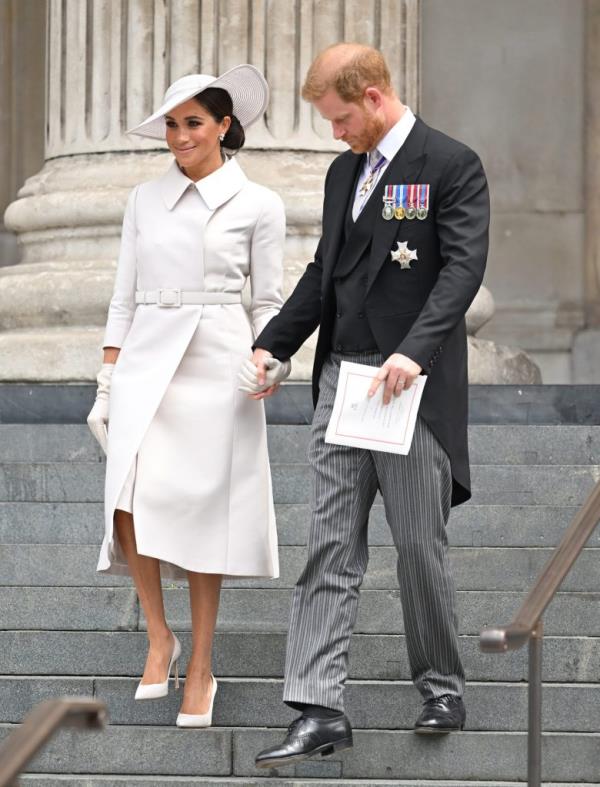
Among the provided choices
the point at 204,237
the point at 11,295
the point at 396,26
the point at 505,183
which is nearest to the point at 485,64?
the point at 505,183

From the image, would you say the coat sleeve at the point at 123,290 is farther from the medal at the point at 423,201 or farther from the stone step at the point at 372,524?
the stone step at the point at 372,524

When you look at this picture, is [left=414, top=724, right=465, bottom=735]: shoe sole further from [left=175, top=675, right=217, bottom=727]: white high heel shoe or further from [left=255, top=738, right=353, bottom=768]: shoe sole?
[left=175, top=675, right=217, bottom=727]: white high heel shoe

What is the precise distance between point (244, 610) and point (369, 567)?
55 centimetres

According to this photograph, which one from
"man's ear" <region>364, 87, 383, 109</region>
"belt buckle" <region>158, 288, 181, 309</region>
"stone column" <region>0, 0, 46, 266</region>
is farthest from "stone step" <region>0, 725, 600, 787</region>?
"stone column" <region>0, 0, 46, 266</region>

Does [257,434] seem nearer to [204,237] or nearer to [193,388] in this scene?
[193,388]

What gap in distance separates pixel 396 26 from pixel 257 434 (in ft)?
14.8

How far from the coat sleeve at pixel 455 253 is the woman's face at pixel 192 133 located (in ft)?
2.73

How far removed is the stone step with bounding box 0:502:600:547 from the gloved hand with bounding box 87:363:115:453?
4.30 feet

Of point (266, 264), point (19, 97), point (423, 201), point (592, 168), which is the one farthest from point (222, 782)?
point (19, 97)

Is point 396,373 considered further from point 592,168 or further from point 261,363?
point 592,168

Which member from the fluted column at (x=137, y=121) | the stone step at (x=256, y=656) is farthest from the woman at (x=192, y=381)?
the fluted column at (x=137, y=121)

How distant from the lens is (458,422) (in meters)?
5.13

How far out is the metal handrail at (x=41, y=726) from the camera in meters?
2.80

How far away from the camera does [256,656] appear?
579 cm
